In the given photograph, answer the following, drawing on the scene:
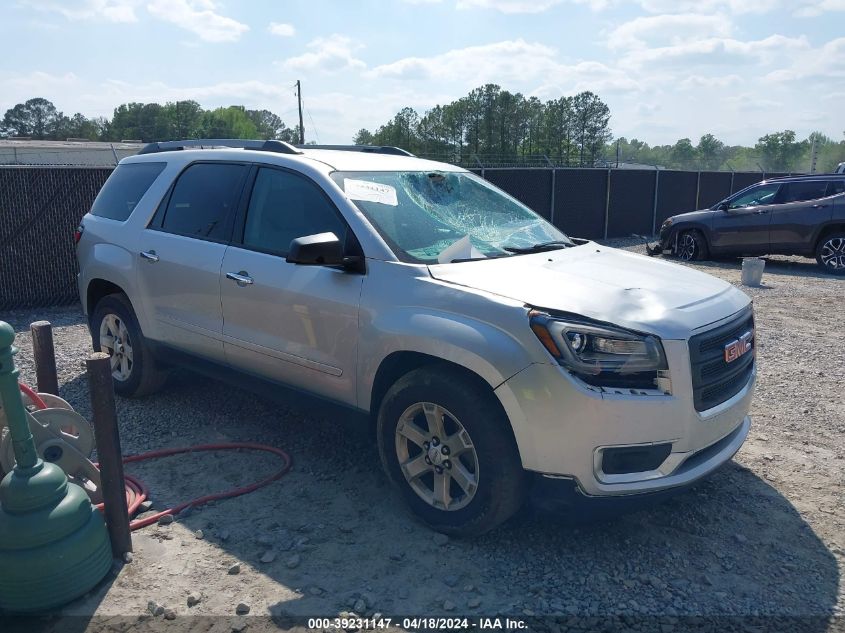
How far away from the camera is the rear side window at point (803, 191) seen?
13.0m

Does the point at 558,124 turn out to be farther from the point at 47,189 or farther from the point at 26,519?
the point at 26,519

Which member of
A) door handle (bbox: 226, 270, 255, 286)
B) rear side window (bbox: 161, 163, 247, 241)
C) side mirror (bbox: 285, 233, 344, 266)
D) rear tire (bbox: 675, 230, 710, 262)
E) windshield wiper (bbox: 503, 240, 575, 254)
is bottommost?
rear tire (bbox: 675, 230, 710, 262)

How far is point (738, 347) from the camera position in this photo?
11.8 ft

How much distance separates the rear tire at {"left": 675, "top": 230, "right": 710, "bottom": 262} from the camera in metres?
14.3

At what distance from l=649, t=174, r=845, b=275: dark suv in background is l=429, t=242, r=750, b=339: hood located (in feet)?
34.0

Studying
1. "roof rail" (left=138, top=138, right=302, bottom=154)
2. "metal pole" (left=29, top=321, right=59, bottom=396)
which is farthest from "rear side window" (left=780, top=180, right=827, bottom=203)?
"metal pole" (left=29, top=321, right=59, bottom=396)

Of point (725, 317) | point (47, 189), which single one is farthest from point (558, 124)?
point (725, 317)

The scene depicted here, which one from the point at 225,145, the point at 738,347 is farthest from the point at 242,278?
the point at 738,347

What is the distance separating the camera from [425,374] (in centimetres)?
342

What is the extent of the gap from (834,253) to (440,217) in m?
11.3

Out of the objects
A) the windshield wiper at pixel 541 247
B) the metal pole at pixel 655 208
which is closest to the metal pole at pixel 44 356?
the windshield wiper at pixel 541 247

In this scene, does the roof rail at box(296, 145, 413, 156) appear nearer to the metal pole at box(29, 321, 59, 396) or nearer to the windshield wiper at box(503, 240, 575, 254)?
the windshield wiper at box(503, 240, 575, 254)

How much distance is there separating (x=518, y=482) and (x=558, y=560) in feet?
1.60

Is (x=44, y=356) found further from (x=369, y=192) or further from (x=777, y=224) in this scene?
(x=777, y=224)
